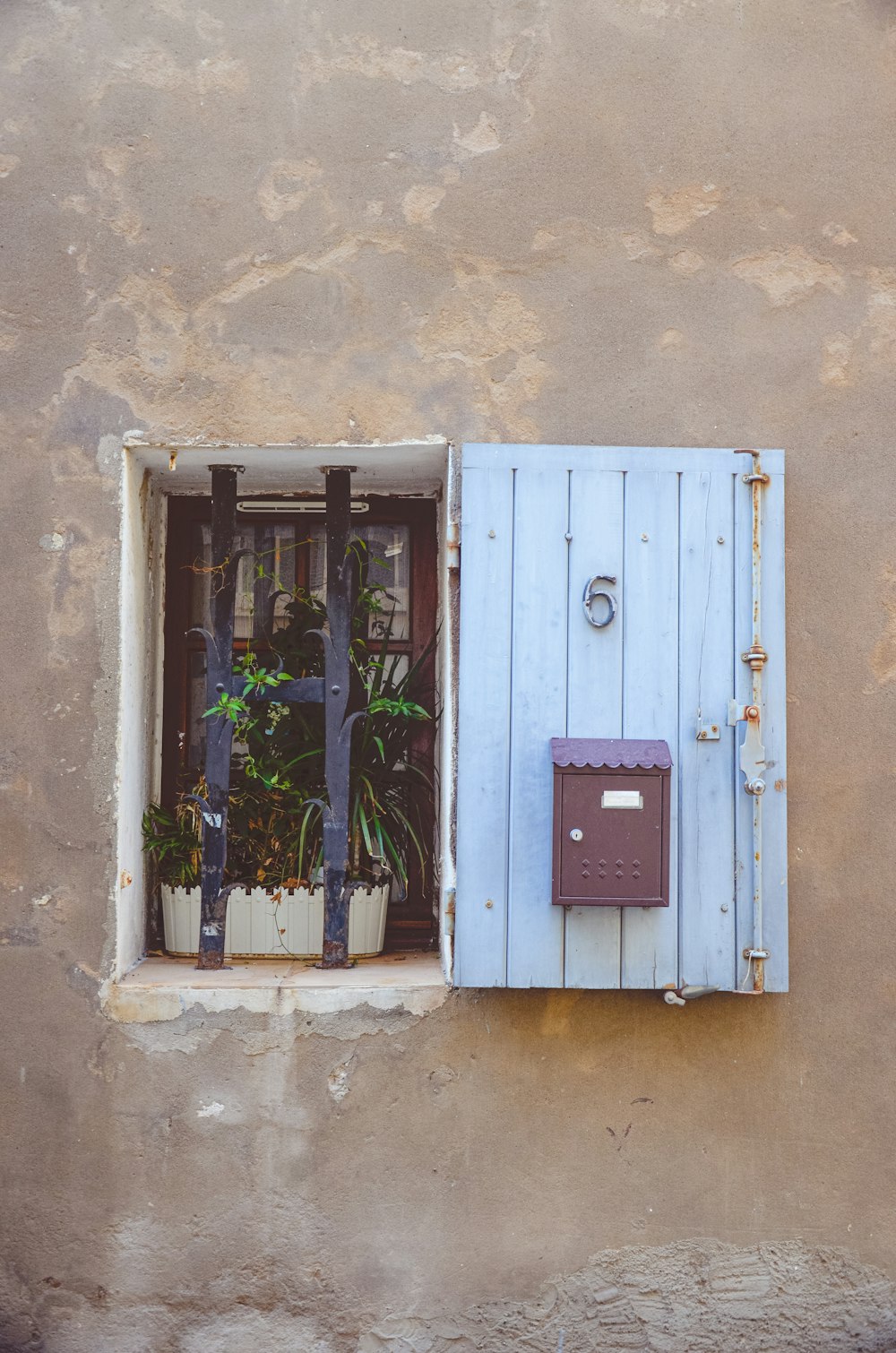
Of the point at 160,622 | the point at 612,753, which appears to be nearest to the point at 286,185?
the point at 160,622

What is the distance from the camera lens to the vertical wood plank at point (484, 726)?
2455 millimetres

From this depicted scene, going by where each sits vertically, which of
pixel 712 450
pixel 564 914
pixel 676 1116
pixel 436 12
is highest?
pixel 436 12

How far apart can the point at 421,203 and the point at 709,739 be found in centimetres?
150

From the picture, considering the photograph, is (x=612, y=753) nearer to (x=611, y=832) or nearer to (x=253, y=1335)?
(x=611, y=832)

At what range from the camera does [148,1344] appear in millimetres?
2502

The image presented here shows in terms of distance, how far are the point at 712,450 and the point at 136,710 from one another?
1584 mm

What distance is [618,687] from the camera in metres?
2.49

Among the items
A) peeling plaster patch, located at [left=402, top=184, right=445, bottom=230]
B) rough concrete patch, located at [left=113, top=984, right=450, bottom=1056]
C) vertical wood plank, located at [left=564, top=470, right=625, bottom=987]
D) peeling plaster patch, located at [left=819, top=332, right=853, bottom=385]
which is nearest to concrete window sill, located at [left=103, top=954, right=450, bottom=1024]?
rough concrete patch, located at [left=113, top=984, right=450, bottom=1056]

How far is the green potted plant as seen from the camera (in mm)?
2840

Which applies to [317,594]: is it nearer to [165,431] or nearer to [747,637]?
[165,431]

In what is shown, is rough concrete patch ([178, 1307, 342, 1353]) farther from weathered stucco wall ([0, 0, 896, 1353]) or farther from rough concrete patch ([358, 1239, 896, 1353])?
rough concrete patch ([358, 1239, 896, 1353])

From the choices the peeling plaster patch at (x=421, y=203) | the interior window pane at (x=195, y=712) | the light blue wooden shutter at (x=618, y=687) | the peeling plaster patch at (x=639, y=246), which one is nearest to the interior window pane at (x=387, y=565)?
the interior window pane at (x=195, y=712)

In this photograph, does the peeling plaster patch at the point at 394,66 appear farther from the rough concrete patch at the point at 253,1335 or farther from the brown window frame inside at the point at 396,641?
the rough concrete patch at the point at 253,1335

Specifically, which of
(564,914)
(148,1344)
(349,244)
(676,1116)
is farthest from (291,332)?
(148,1344)
